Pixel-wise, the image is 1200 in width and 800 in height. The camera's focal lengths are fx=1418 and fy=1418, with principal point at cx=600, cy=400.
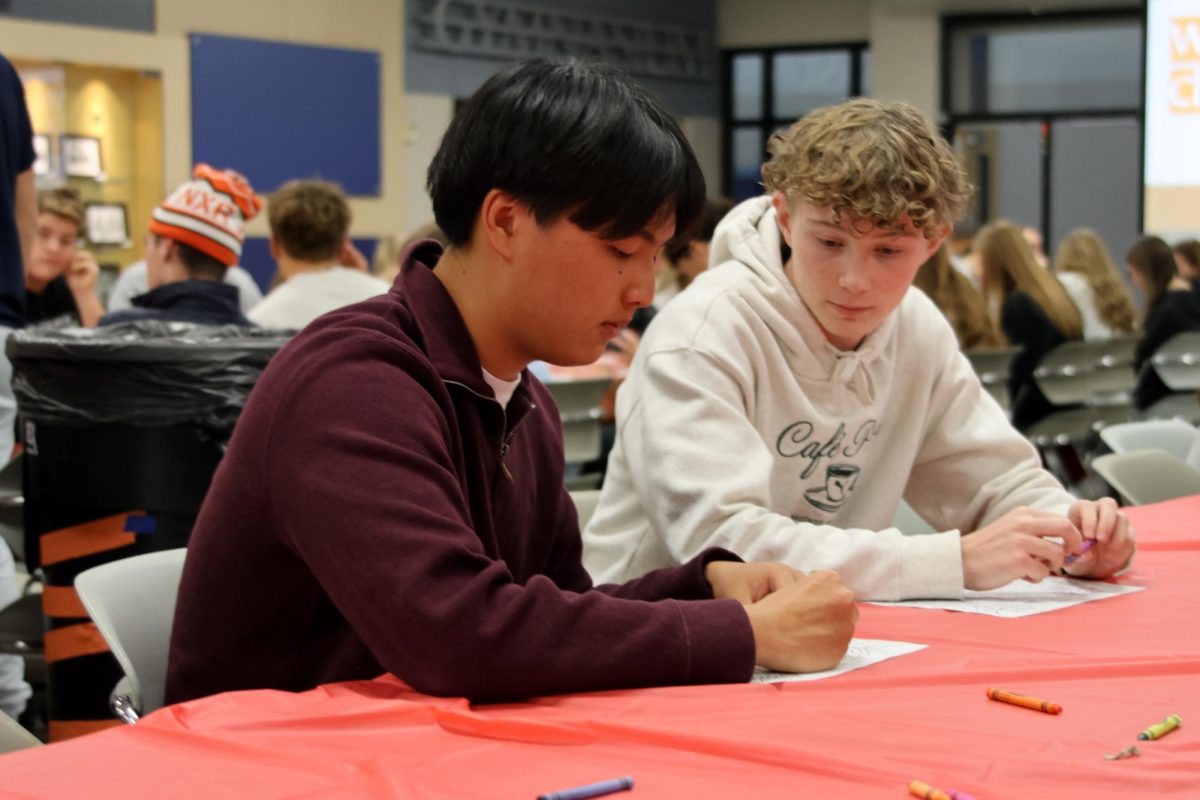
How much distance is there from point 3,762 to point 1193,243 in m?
6.99

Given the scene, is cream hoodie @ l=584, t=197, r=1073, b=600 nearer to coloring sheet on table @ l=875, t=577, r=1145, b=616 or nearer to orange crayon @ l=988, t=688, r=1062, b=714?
coloring sheet on table @ l=875, t=577, r=1145, b=616

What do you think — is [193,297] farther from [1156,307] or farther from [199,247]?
[1156,307]

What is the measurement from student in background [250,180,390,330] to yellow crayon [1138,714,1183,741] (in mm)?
3377

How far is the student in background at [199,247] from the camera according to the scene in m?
3.49

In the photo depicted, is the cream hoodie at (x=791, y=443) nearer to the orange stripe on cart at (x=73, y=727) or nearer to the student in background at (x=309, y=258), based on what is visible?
the orange stripe on cart at (x=73, y=727)

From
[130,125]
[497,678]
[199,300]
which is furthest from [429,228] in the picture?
[497,678]

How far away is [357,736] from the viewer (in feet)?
3.52

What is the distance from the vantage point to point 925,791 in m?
0.93

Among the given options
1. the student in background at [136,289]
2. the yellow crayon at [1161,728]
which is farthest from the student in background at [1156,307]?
the yellow crayon at [1161,728]

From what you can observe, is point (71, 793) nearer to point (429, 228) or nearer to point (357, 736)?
point (357, 736)

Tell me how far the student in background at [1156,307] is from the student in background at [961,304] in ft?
4.49

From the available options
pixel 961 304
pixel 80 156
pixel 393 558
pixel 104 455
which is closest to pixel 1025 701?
pixel 393 558

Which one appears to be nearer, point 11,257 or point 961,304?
point 11,257

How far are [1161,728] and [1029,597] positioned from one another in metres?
0.59
